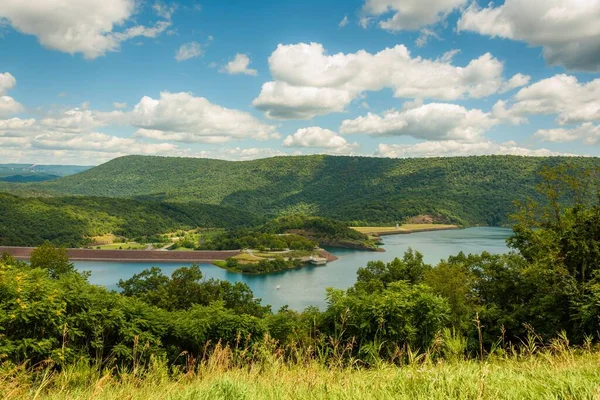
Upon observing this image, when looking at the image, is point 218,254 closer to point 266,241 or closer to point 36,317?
point 266,241

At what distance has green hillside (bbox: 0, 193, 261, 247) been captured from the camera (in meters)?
85.6

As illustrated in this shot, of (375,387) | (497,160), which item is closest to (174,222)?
(375,387)

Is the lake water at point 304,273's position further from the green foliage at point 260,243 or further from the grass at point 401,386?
the grass at point 401,386

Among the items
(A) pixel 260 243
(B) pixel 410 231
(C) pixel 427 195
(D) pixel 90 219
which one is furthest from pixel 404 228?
(D) pixel 90 219

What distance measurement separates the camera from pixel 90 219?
10081 centimetres

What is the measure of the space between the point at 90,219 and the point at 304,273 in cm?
6724

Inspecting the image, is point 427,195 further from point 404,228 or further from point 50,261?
point 50,261

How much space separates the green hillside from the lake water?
21946 millimetres

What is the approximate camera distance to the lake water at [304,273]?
4506 cm

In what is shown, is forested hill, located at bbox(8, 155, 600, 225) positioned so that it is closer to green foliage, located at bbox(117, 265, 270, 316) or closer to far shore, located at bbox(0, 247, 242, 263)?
far shore, located at bbox(0, 247, 242, 263)

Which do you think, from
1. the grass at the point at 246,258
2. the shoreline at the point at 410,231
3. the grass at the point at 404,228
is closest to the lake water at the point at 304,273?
the grass at the point at 246,258

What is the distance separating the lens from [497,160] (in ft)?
582

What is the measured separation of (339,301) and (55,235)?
93.8m

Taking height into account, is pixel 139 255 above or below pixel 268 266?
below
